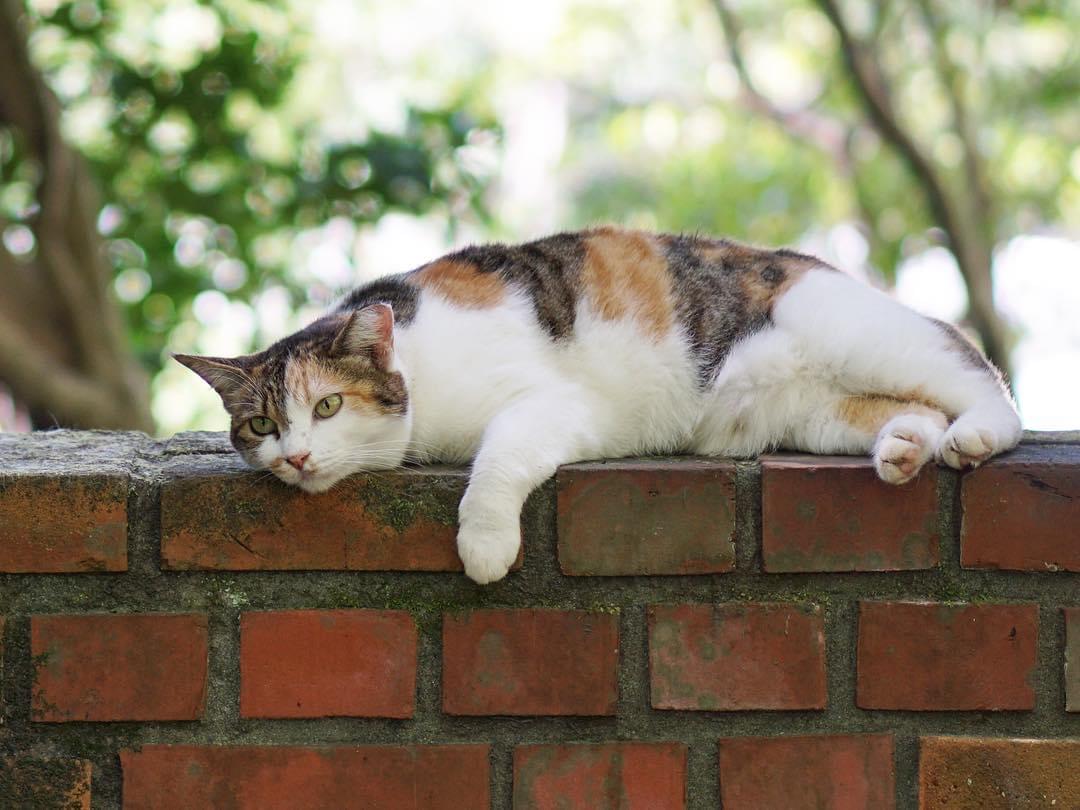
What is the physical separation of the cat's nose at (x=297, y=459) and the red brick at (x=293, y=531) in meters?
0.10

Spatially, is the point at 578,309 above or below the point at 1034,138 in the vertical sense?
below

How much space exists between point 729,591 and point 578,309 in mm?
742

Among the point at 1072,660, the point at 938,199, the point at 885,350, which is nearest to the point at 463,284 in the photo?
the point at 885,350

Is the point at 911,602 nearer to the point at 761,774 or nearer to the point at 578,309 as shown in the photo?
the point at 761,774

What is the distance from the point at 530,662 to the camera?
1344 mm

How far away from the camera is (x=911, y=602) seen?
53.5 inches

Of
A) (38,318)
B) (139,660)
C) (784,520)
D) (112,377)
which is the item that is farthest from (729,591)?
(38,318)

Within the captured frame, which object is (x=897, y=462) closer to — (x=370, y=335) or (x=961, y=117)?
(x=370, y=335)

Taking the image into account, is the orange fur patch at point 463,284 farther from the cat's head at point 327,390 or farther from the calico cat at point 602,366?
the cat's head at point 327,390

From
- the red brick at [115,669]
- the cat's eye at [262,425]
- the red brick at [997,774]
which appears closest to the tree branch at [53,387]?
the cat's eye at [262,425]

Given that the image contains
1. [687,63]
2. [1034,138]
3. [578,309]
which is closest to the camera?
[578,309]

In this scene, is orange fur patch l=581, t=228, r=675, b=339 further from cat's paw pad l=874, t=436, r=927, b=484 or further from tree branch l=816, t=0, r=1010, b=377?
tree branch l=816, t=0, r=1010, b=377

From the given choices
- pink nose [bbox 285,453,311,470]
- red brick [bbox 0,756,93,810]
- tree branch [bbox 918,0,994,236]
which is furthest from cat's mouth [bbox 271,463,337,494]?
tree branch [bbox 918,0,994,236]

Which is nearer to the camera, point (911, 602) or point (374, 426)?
point (911, 602)
